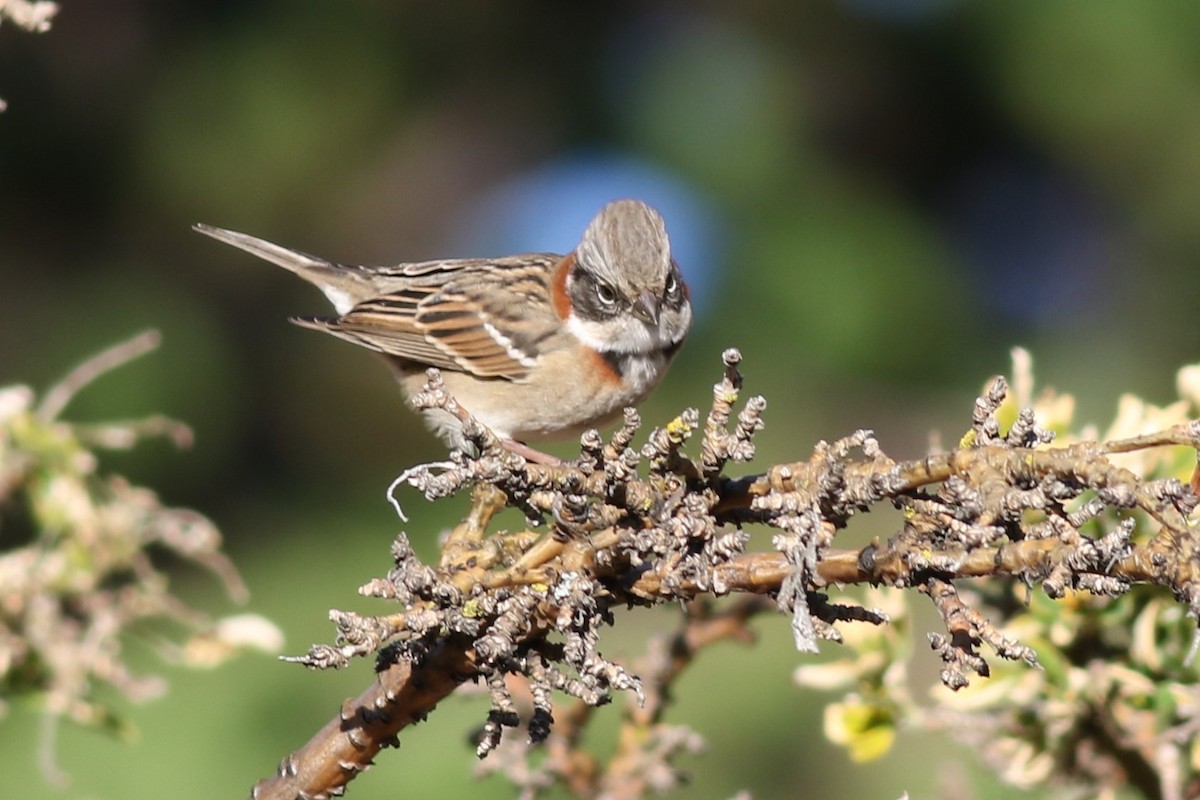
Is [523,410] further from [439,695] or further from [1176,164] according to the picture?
[1176,164]

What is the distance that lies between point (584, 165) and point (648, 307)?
517cm

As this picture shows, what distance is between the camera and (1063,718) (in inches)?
76.2

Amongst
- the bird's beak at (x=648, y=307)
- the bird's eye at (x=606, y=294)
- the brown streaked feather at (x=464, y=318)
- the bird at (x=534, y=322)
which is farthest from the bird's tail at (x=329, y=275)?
the bird's beak at (x=648, y=307)

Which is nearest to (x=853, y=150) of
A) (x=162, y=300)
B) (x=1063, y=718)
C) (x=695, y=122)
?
(x=695, y=122)

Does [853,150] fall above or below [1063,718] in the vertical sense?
above

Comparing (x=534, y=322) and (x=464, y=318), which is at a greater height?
(x=464, y=318)

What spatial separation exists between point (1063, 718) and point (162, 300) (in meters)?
6.37

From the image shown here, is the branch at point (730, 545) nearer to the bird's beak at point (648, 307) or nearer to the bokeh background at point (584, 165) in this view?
the bird's beak at point (648, 307)

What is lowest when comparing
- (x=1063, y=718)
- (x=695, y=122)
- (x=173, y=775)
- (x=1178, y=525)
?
(x=1178, y=525)

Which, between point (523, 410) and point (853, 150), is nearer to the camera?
point (523, 410)

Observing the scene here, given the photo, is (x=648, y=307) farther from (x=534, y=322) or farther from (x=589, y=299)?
(x=534, y=322)

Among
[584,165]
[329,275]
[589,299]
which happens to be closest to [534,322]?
[589,299]

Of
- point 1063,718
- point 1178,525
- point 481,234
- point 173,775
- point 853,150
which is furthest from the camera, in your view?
point 481,234

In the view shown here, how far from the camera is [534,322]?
3.47m
